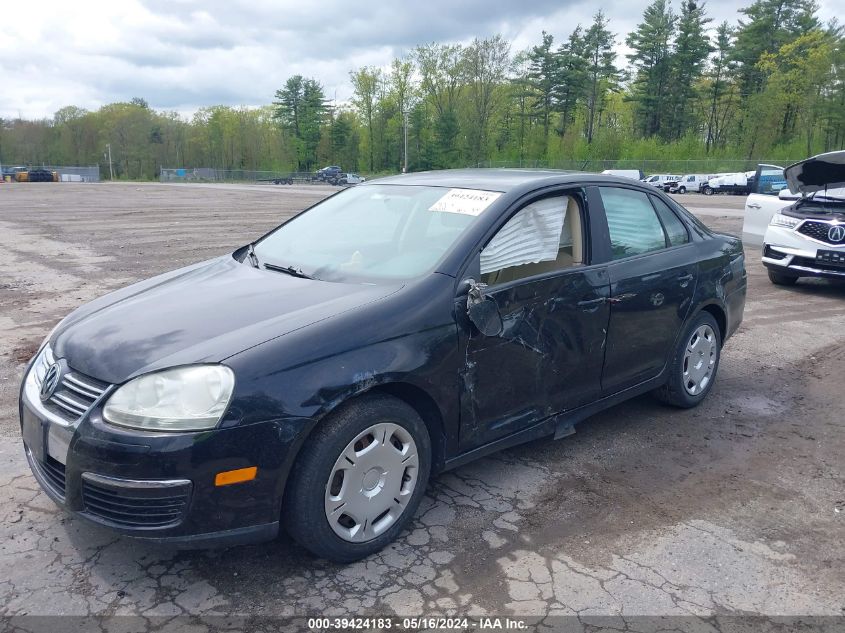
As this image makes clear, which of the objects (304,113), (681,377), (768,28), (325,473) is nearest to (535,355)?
(325,473)

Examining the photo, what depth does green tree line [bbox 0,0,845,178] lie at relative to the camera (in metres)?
62.6

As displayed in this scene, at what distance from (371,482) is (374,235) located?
4.70 feet

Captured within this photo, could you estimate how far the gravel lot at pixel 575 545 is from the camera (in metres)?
2.72

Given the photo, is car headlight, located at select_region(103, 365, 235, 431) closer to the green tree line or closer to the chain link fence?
the chain link fence

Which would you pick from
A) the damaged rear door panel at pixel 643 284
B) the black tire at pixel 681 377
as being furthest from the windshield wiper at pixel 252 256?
the black tire at pixel 681 377

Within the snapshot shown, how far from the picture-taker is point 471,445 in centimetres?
335

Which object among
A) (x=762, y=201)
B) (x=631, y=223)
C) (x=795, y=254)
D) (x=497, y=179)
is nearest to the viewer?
(x=497, y=179)

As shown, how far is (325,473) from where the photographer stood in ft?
9.00

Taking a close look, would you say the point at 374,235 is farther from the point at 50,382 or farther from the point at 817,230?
the point at 817,230

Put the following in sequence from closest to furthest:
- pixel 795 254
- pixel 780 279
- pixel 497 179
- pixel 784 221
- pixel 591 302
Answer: pixel 591 302, pixel 497 179, pixel 795 254, pixel 784 221, pixel 780 279

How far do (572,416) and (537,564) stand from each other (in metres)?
1.09

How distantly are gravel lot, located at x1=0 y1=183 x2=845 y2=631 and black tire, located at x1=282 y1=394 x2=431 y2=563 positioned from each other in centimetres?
13

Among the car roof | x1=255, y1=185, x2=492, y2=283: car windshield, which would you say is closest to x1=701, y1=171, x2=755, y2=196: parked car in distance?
the car roof

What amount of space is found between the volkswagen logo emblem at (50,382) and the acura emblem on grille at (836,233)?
29.1 ft
